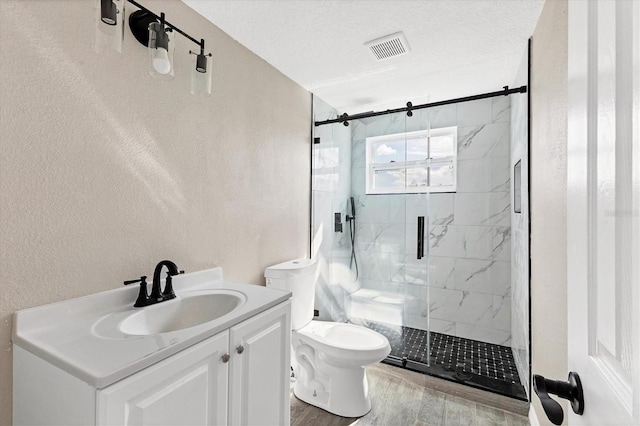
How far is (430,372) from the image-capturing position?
221cm

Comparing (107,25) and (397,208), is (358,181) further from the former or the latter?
(107,25)

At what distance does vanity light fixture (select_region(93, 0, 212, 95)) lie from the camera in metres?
1.00

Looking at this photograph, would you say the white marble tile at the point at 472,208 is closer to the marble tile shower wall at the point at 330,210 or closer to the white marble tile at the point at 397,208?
the white marble tile at the point at 397,208

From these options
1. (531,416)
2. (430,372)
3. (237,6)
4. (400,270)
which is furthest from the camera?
(400,270)

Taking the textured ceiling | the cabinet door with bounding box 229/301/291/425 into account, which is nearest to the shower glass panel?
the textured ceiling

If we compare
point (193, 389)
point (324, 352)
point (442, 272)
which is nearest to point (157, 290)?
point (193, 389)

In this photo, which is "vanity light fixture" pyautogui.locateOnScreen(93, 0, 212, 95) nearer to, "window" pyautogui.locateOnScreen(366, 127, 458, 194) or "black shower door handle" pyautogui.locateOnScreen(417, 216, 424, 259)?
"window" pyautogui.locateOnScreen(366, 127, 458, 194)

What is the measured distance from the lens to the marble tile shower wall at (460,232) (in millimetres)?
2627

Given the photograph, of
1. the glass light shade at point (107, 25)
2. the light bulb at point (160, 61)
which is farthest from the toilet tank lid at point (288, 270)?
the glass light shade at point (107, 25)

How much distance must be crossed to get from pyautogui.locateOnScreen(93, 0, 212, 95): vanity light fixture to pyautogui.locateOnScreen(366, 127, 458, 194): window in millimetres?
1668

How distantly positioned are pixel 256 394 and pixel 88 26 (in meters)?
1.64

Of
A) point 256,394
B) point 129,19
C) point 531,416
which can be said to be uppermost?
point 129,19

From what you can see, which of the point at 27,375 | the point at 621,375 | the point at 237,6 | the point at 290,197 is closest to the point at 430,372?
the point at 290,197

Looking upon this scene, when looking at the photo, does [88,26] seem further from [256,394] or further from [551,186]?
[551,186]
